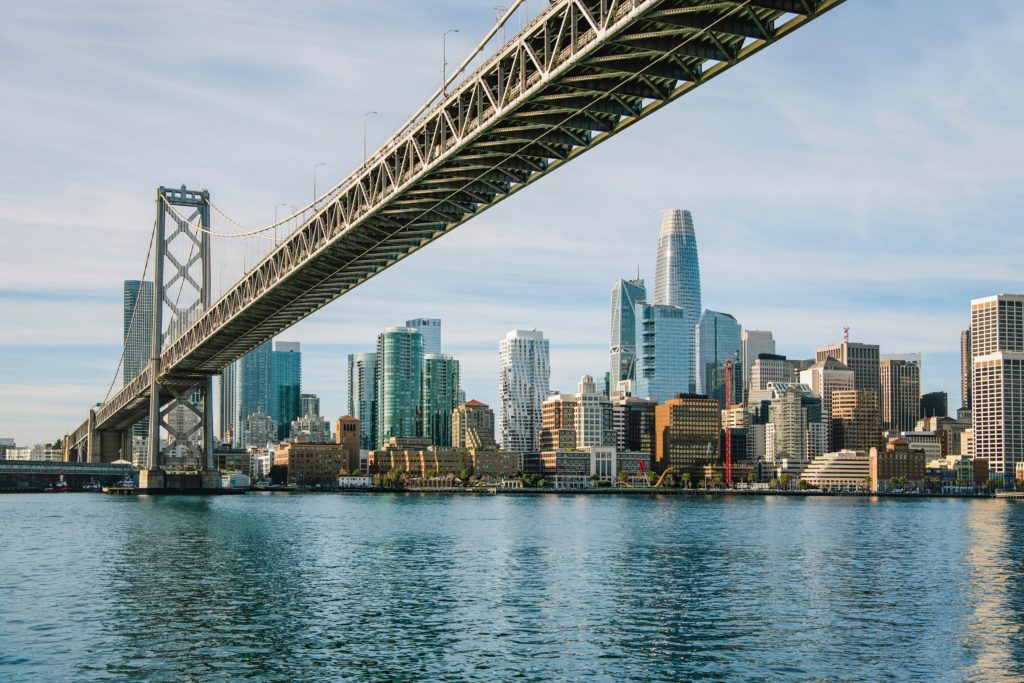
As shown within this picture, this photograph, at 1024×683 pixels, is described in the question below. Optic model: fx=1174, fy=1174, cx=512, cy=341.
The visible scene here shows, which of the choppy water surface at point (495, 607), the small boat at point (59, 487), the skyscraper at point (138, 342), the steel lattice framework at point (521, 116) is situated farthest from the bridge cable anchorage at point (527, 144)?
the small boat at point (59, 487)

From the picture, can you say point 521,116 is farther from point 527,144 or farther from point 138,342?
point 138,342

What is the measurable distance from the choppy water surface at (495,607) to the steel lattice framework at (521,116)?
47.1ft

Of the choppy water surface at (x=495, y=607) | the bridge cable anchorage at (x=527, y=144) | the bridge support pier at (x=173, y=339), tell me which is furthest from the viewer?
the bridge support pier at (x=173, y=339)

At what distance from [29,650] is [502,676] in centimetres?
1201

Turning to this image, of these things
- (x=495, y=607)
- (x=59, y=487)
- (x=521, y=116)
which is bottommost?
(x=59, y=487)

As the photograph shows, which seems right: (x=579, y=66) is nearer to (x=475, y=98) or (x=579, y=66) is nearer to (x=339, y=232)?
(x=475, y=98)

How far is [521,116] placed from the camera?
115 ft

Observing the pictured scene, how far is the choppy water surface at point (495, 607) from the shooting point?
2809cm

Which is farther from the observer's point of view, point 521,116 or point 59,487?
point 59,487

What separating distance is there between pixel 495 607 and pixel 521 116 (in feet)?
50.0

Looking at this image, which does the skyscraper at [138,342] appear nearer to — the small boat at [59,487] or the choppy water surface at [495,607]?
the small boat at [59,487]

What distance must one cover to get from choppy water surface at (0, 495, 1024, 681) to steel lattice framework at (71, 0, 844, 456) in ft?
47.1

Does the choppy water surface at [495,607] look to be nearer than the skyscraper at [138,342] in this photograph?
Yes

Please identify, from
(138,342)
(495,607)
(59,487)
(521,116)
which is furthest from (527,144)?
(59,487)
